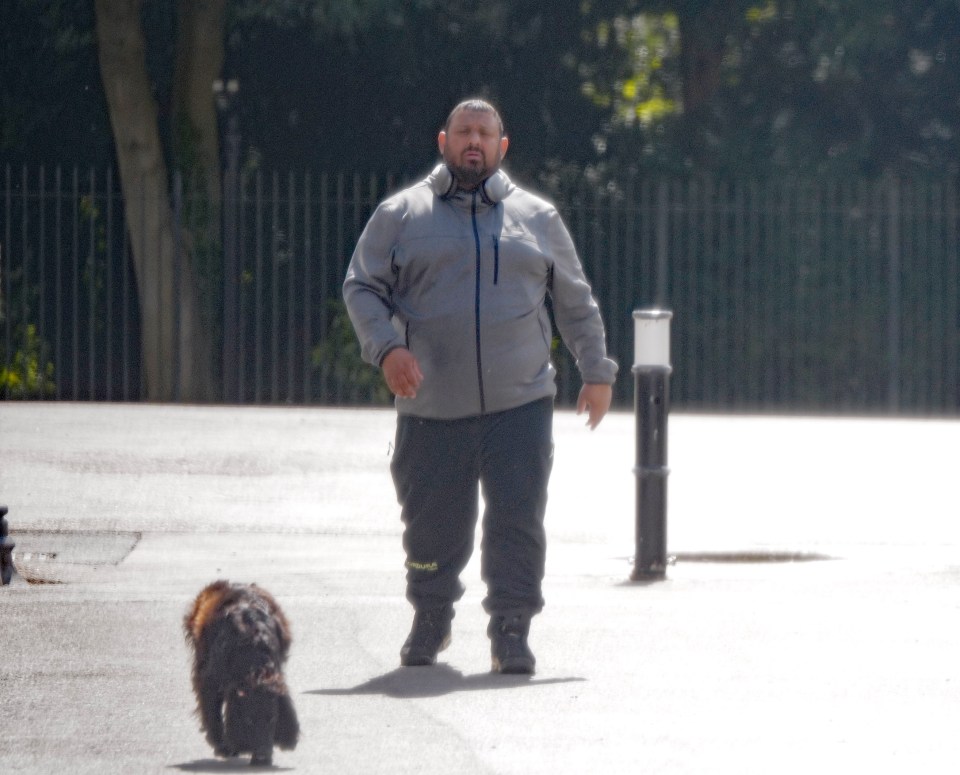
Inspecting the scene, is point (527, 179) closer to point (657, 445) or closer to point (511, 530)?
point (657, 445)

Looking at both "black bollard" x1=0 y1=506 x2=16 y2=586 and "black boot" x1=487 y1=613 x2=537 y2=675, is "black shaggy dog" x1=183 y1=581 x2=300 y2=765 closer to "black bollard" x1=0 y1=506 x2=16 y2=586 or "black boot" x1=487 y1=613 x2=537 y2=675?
"black boot" x1=487 y1=613 x2=537 y2=675

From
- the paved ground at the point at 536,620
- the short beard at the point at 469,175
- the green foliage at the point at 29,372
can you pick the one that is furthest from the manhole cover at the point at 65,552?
the green foliage at the point at 29,372

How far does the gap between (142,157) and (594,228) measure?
14.0 ft

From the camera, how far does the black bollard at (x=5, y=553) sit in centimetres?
725

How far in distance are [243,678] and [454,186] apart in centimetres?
195

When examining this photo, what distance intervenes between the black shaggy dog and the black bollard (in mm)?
3025

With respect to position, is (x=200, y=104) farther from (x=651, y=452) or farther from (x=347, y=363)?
(x=651, y=452)

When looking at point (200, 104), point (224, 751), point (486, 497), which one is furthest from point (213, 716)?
point (200, 104)

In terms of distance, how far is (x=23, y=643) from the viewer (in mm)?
6012

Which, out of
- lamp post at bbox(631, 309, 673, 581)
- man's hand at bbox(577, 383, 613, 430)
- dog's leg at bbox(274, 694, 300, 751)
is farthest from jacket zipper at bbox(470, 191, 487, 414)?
lamp post at bbox(631, 309, 673, 581)

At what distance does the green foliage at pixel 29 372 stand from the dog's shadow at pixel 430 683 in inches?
411

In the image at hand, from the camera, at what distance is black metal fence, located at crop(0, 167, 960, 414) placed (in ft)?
55.5

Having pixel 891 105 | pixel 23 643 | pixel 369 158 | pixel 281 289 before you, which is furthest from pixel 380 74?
pixel 23 643

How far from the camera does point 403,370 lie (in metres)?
5.45
